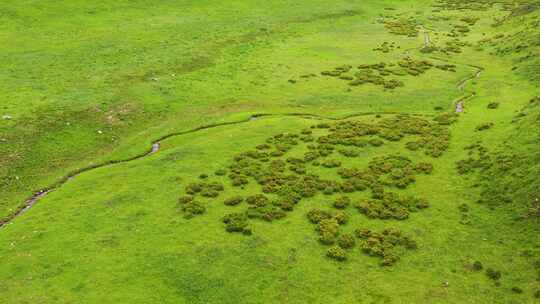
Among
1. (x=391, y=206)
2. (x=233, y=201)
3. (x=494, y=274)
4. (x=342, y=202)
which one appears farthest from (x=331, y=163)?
(x=494, y=274)

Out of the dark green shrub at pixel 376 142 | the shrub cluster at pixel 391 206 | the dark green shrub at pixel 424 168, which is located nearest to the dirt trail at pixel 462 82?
the dark green shrub at pixel 376 142

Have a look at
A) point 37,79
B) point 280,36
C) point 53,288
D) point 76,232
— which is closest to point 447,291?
point 53,288

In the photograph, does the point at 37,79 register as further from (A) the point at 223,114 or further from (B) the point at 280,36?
(B) the point at 280,36

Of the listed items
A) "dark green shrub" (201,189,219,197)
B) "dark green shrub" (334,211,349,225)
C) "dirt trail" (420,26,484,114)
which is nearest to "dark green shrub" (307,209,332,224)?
"dark green shrub" (334,211,349,225)

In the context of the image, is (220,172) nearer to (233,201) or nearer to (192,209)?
(233,201)

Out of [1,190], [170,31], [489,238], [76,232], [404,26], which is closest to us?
[489,238]

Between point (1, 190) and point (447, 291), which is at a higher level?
point (447, 291)

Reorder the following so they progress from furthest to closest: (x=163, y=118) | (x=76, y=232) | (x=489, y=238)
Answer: (x=163, y=118)
(x=76, y=232)
(x=489, y=238)
